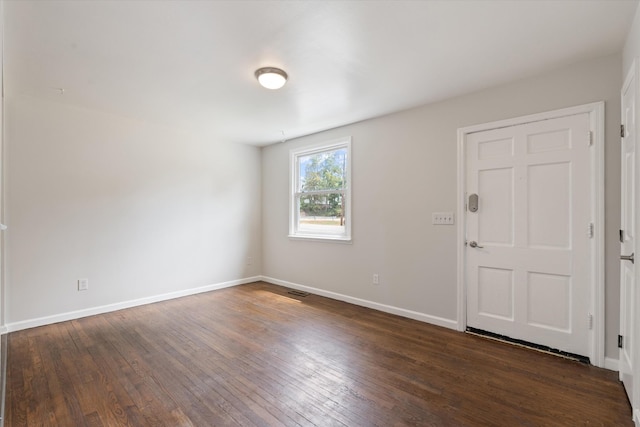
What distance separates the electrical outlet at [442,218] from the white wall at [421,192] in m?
0.05

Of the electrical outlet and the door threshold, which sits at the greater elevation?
the electrical outlet

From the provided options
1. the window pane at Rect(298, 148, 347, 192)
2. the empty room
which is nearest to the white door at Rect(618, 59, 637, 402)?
the empty room

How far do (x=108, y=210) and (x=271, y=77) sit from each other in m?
2.77

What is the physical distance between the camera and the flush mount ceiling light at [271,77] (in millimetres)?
2590

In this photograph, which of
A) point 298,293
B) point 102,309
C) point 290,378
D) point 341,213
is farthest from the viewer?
point 298,293

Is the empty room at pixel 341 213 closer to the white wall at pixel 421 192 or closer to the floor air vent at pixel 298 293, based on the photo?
the white wall at pixel 421 192

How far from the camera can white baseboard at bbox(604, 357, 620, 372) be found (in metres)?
2.31

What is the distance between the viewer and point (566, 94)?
2.56 m

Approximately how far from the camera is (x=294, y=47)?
2.28 meters

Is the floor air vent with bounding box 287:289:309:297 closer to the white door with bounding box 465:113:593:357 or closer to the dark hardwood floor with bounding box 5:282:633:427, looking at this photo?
the dark hardwood floor with bounding box 5:282:633:427

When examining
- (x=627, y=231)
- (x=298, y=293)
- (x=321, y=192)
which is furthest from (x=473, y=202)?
(x=298, y=293)

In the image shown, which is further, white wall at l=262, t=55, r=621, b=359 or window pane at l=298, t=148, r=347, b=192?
window pane at l=298, t=148, r=347, b=192

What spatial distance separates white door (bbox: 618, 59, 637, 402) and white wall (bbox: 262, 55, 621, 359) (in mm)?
203

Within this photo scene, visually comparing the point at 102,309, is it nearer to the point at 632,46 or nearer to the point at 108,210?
the point at 108,210
